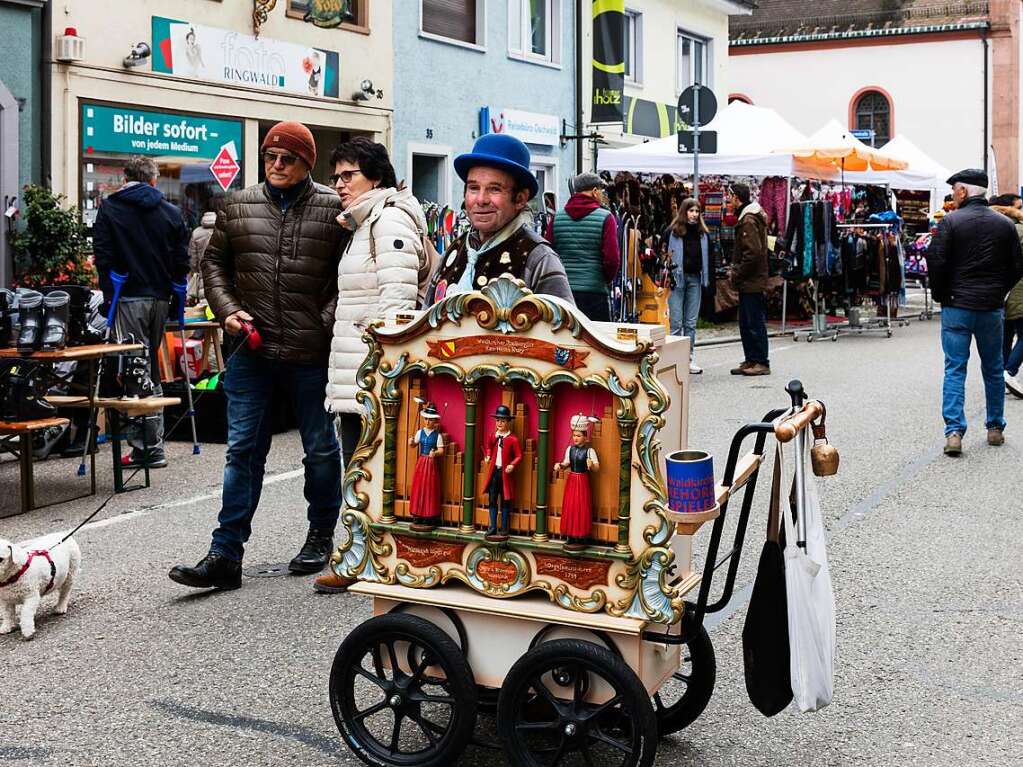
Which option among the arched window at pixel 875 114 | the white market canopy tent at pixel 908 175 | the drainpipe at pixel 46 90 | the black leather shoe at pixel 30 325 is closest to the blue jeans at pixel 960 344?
the black leather shoe at pixel 30 325

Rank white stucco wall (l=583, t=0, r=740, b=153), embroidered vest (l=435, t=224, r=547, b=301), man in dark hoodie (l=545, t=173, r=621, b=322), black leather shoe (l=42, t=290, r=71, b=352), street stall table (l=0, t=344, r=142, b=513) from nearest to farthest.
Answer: embroidered vest (l=435, t=224, r=547, b=301)
street stall table (l=0, t=344, r=142, b=513)
black leather shoe (l=42, t=290, r=71, b=352)
man in dark hoodie (l=545, t=173, r=621, b=322)
white stucco wall (l=583, t=0, r=740, b=153)

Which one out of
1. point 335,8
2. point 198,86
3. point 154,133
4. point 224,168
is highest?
point 335,8

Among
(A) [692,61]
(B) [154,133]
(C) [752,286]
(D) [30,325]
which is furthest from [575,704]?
(A) [692,61]

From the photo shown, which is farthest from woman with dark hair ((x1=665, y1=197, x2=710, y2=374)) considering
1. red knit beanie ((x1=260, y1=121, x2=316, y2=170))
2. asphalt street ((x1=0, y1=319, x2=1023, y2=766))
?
red knit beanie ((x1=260, y1=121, x2=316, y2=170))

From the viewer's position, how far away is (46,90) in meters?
14.0

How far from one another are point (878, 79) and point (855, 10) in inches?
120

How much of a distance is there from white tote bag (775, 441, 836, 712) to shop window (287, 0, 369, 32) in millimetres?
14421

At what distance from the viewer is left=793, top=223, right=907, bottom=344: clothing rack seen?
67.3ft

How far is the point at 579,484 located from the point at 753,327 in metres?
11.5

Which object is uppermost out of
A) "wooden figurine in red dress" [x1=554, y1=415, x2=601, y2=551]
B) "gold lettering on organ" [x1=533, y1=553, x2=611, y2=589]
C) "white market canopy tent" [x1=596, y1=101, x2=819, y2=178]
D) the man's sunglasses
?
"white market canopy tent" [x1=596, y1=101, x2=819, y2=178]

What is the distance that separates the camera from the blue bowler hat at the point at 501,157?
4.40 metres

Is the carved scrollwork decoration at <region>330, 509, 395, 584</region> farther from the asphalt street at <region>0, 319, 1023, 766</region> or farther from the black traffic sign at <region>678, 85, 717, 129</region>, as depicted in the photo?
the black traffic sign at <region>678, 85, 717, 129</region>

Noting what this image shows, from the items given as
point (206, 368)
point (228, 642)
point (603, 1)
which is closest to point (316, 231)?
point (228, 642)

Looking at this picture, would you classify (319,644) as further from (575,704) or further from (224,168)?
(224,168)
